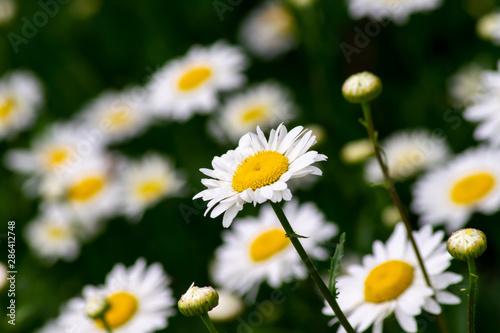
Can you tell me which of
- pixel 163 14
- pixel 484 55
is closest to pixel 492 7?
pixel 484 55

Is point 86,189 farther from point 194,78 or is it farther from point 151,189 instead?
point 194,78

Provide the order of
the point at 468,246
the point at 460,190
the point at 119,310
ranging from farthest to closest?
the point at 460,190, the point at 119,310, the point at 468,246

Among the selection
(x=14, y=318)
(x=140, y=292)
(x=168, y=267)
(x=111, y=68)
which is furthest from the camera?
(x=111, y=68)

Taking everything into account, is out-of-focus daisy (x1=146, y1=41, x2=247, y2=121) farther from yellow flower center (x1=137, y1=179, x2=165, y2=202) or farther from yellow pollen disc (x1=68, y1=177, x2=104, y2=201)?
yellow pollen disc (x1=68, y1=177, x2=104, y2=201)

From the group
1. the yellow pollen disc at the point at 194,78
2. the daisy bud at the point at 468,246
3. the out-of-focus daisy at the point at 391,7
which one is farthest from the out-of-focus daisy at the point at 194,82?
the daisy bud at the point at 468,246

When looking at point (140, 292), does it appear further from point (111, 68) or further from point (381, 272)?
point (111, 68)

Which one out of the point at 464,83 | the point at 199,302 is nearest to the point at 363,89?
the point at 199,302

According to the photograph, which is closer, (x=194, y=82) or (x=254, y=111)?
(x=194, y=82)

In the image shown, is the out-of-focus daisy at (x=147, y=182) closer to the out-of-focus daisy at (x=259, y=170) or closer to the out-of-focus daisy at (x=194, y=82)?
the out-of-focus daisy at (x=194, y=82)
